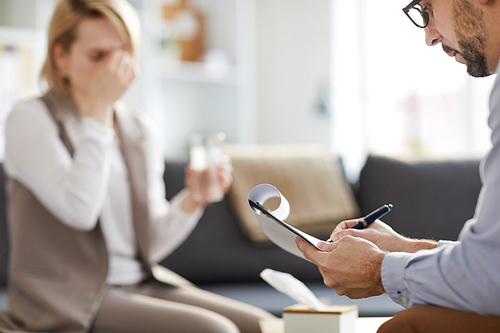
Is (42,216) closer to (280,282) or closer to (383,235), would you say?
(280,282)

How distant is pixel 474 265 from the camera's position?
1.94 feet

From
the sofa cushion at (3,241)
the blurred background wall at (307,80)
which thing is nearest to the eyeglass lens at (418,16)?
the sofa cushion at (3,241)

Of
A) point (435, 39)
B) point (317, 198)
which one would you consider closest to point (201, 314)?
point (435, 39)

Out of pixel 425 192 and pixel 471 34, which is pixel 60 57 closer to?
pixel 471 34

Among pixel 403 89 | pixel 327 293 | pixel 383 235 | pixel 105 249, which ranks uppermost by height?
pixel 403 89

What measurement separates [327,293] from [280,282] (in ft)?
2.66

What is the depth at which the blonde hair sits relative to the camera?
53.5 inches

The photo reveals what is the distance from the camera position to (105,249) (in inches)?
50.7

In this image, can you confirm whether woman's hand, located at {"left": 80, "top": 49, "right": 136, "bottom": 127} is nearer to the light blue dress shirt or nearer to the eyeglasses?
the eyeglasses

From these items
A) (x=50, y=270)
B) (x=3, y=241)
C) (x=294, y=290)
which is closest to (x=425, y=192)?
(x=294, y=290)

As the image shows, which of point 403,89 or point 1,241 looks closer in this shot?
point 1,241

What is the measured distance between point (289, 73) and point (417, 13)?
331 centimetres

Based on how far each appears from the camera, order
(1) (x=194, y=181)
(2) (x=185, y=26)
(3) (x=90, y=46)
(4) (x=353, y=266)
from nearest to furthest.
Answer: (4) (x=353, y=266), (3) (x=90, y=46), (1) (x=194, y=181), (2) (x=185, y=26)

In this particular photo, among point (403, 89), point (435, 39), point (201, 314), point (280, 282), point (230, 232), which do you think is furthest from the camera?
point (403, 89)
